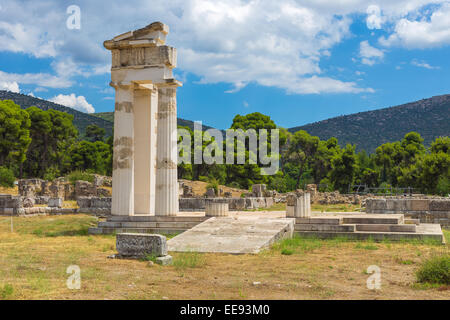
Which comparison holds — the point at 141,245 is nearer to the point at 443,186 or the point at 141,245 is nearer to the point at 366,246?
the point at 366,246

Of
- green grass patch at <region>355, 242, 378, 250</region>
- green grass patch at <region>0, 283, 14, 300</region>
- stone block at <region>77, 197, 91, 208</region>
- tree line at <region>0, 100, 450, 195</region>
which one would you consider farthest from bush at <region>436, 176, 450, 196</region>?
green grass patch at <region>0, 283, 14, 300</region>

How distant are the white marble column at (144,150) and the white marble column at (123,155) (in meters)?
0.74

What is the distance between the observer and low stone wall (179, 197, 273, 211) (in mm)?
24266

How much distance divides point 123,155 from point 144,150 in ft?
3.54

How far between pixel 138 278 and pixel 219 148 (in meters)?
43.4

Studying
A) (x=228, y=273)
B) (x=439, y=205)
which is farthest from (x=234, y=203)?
(x=228, y=273)

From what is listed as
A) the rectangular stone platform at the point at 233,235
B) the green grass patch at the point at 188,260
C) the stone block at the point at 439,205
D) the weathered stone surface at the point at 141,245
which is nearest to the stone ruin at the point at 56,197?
the rectangular stone platform at the point at 233,235

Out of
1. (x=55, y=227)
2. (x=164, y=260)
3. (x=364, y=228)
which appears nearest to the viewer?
(x=164, y=260)

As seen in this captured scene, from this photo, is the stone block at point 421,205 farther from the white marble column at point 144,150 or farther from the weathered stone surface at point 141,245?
the weathered stone surface at point 141,245

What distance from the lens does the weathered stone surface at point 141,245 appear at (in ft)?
31.3

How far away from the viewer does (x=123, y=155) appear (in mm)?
16547

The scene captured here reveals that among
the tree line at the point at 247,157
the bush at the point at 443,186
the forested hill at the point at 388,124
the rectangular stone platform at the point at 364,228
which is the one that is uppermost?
the forested hill at the point at 388,124

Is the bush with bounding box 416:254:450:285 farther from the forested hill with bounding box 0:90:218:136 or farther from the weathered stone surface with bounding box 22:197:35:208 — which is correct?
the forested hill with bounding box 0:90:218:136
